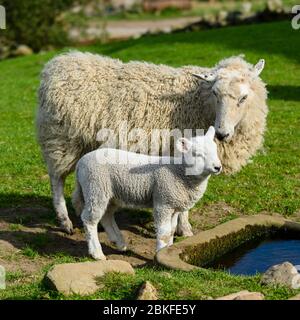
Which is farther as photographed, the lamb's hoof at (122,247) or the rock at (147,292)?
the lamb's hoof at (122,247)

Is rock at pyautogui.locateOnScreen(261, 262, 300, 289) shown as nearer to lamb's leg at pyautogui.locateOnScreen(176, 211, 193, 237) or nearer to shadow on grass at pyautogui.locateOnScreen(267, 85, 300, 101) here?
lamb's leg at pyautogui.locateOnScreen(176, 211, 193, 237)

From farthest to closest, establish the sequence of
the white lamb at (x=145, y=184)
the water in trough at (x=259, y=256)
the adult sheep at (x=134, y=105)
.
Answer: the adult sheep at (x=134, y=105) → the water in trough at (x=259, y=256) → the white lamb at (x=145, y=184)

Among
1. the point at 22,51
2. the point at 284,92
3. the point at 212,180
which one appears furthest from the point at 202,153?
the point at 22,51

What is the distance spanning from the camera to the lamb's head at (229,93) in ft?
27.1

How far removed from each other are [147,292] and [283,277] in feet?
4.13

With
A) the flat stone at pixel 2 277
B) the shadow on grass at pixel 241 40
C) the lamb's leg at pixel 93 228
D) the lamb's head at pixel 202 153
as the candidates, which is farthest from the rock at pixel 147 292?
the shadow on grass at pixel 241 40

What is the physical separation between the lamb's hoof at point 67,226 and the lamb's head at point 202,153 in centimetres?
228

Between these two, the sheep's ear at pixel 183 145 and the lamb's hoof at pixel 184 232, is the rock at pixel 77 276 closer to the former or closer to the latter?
the sheep's ear at pixel 183 145

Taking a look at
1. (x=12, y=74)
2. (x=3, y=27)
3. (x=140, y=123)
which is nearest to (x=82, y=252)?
(x=140, y=123)

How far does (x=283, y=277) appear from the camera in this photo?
259 inches

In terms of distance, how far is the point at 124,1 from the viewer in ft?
181

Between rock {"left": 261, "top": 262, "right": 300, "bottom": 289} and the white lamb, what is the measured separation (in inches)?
46.0
